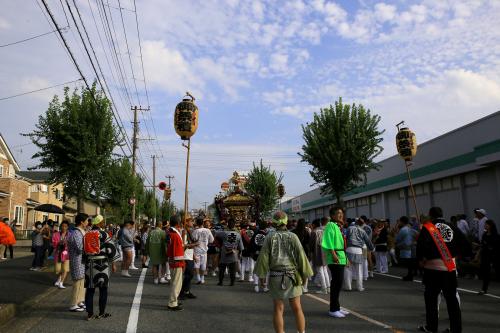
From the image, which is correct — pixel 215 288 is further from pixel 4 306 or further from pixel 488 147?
pixel 488 147

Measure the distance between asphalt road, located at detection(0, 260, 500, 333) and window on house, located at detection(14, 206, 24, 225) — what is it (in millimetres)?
27349

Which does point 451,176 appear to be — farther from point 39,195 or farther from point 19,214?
point 39,195

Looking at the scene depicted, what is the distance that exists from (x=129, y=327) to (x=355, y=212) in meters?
32.8

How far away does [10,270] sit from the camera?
13.9 meters

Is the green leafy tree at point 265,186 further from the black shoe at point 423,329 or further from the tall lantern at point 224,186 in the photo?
the black shoe at point 423,329

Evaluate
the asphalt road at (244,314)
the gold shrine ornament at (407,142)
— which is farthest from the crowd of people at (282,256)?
the gold shrine ornament at (407,142)

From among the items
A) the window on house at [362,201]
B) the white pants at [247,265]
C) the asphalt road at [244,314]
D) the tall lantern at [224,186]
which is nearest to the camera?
the asphalt road at [244,314]

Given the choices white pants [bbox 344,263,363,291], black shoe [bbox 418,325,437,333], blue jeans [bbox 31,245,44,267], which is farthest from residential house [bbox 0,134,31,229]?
black shoe [bbox 418,325,437,333]

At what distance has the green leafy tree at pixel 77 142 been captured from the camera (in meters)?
19.8

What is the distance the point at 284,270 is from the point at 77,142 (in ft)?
55.1

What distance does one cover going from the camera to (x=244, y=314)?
742 cm

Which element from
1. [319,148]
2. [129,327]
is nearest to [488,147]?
[319,148]

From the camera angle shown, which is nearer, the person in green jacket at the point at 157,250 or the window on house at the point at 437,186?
the person in green jacket at the point at 157,250

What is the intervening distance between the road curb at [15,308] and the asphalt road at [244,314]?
16cm
